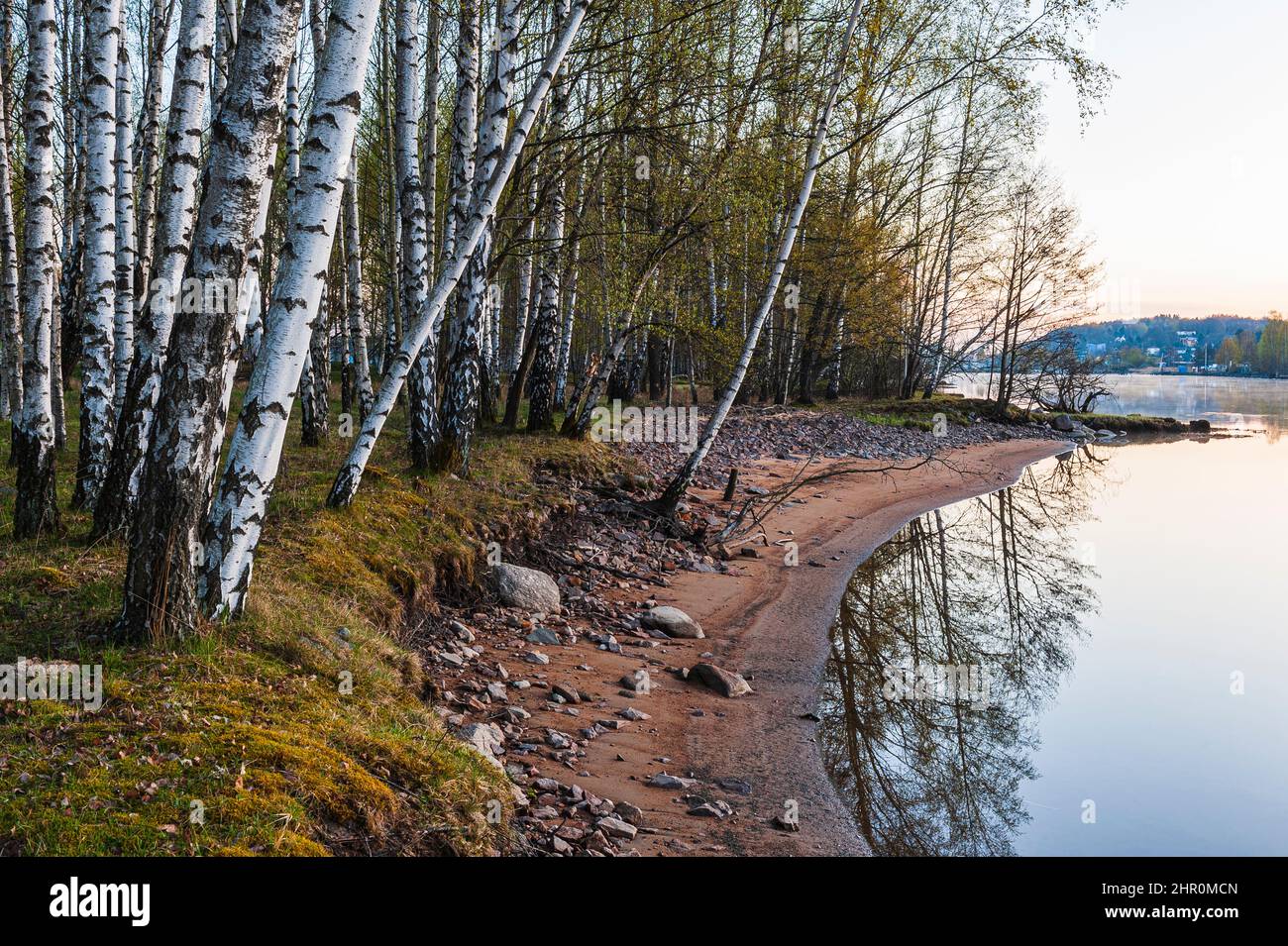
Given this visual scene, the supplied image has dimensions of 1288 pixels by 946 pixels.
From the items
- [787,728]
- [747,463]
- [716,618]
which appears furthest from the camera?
[747,463]

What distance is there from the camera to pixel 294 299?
5.65 metres

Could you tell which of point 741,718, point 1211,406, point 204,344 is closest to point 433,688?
point 741,718

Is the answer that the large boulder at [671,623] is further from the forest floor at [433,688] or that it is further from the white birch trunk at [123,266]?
the white birch trunk at [123,266]

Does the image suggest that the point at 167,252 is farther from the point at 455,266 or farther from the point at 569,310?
the point at 569,310

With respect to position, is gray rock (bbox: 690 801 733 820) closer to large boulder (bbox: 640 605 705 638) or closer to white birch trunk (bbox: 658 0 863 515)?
large boulder (bbox: 640 605 705 638)

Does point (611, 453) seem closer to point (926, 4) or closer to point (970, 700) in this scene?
point (970, 700)

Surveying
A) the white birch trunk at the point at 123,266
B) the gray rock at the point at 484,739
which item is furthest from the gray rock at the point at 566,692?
the white birch trunk at the point at 123,266

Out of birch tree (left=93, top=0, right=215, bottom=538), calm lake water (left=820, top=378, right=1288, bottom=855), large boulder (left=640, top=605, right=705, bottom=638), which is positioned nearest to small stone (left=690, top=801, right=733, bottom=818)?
calm lake water (left=820, top=378, right=1288, bottom=855)

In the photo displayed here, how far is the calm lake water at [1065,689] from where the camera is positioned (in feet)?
24.3

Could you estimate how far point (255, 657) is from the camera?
571 centimetres

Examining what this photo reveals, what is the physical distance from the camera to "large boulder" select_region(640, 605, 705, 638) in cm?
1041

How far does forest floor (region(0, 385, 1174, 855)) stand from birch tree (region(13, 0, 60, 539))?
0.42 m

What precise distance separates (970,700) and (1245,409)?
63.1 metres
